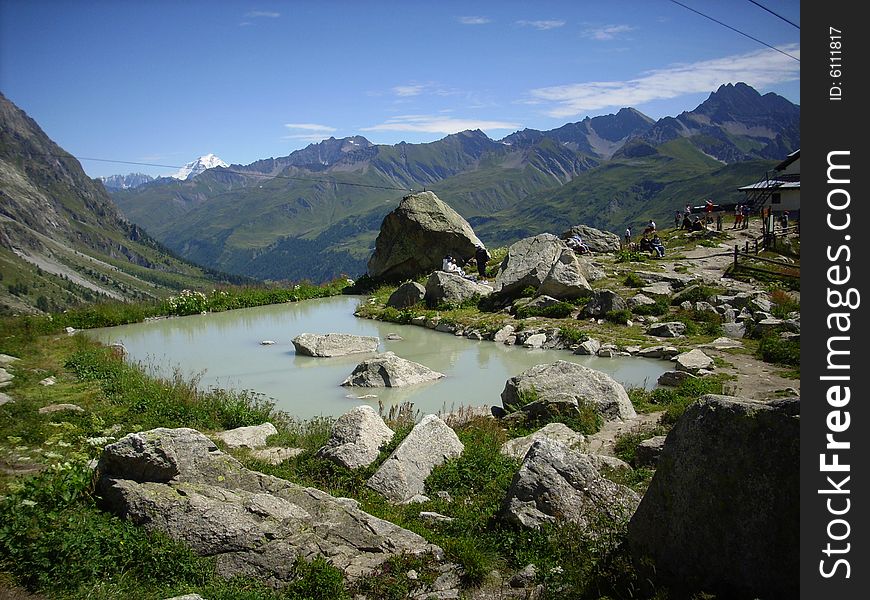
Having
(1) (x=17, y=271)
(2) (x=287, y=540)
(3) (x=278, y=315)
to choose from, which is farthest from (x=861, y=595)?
(1) (x=17, y=271)

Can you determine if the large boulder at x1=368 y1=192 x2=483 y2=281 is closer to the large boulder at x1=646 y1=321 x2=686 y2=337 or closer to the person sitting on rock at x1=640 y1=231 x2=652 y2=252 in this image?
the person sitting on rock at x1=640 y1=231 x2=652 y2=252

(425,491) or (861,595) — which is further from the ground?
(861,595)

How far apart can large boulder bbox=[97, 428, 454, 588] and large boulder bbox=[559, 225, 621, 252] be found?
114 ft

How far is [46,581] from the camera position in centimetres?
583

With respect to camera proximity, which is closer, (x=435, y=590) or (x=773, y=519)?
(x=773, y=519)

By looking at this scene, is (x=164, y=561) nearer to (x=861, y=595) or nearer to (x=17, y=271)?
(x=861, y=595)

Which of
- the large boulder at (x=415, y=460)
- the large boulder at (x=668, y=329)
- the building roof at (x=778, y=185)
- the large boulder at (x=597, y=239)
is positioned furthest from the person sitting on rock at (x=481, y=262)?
the building roof at (x=778, y=185)

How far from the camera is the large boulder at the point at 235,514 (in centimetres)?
648

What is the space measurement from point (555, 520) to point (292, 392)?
10.7m

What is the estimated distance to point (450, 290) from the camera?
93.7ft

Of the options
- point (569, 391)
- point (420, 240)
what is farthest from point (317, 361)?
point (420, 240)

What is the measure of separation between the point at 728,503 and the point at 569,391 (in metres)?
7.31

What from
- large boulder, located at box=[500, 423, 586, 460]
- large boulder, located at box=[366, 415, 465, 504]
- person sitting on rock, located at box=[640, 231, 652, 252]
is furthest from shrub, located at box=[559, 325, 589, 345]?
person sitting on rock, located at box=[640, 231, 652, 252]

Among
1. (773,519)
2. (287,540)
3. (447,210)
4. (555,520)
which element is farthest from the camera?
(447,210)
